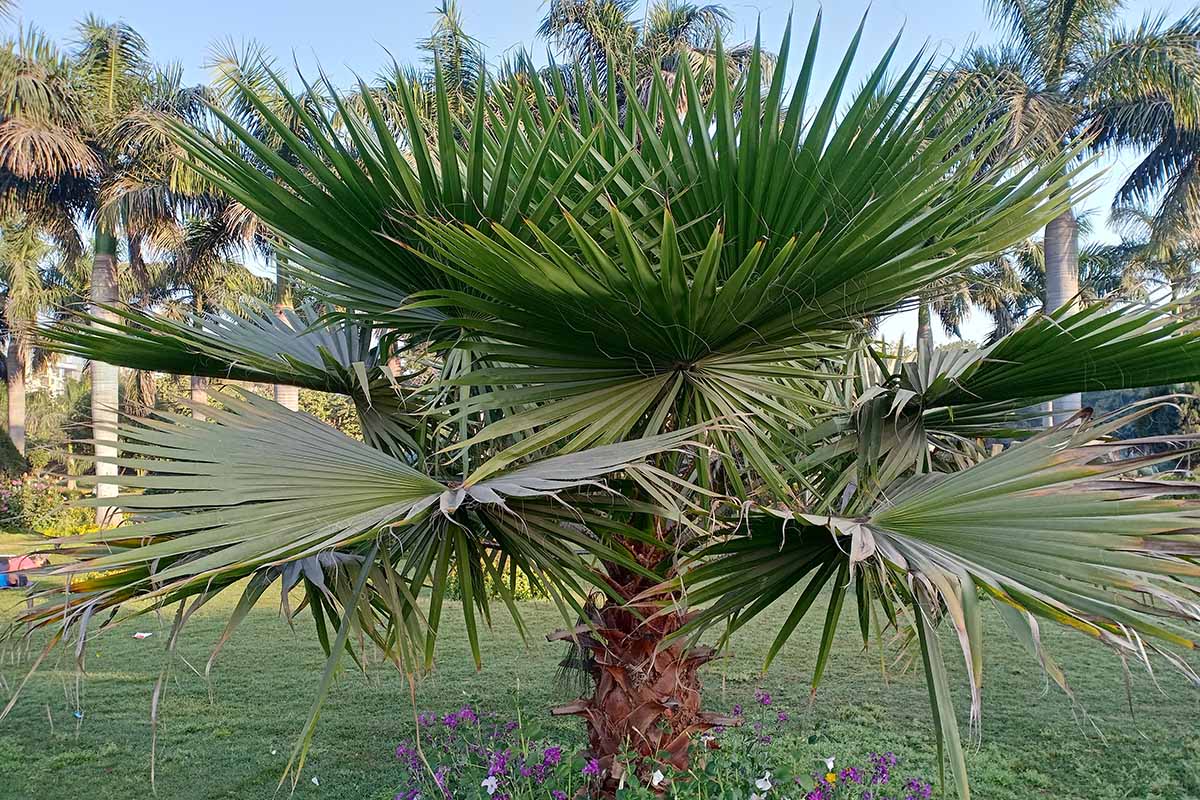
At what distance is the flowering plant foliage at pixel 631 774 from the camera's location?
312 centimetres

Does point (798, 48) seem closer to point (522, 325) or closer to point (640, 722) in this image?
point (522, 325)

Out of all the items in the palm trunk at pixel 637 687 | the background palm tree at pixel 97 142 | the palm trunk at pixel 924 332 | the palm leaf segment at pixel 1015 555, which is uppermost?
the background palm tree at pixel 97 142

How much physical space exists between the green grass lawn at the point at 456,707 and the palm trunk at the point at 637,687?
0.98m

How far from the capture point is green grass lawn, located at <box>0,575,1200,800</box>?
15.0ft

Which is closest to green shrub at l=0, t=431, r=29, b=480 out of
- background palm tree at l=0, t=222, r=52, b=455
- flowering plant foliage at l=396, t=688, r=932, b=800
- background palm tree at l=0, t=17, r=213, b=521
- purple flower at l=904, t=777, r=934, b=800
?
background palm tree at l=0, t=222, r=52, b=455

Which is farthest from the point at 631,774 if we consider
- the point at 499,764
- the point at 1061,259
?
the point at 1061,259

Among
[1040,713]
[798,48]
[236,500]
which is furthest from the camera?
[1040,713]

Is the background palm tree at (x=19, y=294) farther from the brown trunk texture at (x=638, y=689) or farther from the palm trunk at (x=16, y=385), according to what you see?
the brown trunk texture at (x=638, y=689)

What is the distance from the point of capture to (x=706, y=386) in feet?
8.36

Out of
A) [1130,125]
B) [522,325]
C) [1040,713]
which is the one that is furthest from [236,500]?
[1130,125]

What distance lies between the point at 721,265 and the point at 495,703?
177 inches

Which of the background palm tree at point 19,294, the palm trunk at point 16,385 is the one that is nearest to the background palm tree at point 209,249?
the background palm tree at point 19,294

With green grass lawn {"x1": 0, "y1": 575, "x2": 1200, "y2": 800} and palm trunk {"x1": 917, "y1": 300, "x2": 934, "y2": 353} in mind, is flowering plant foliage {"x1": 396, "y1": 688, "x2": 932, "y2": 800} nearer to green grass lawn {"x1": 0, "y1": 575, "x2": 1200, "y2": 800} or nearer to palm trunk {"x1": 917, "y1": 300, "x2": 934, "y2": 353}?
green grass lawn {"x1": 0, "y1": 575, "x2": 1200, "y2": 800}

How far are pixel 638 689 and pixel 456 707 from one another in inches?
136
